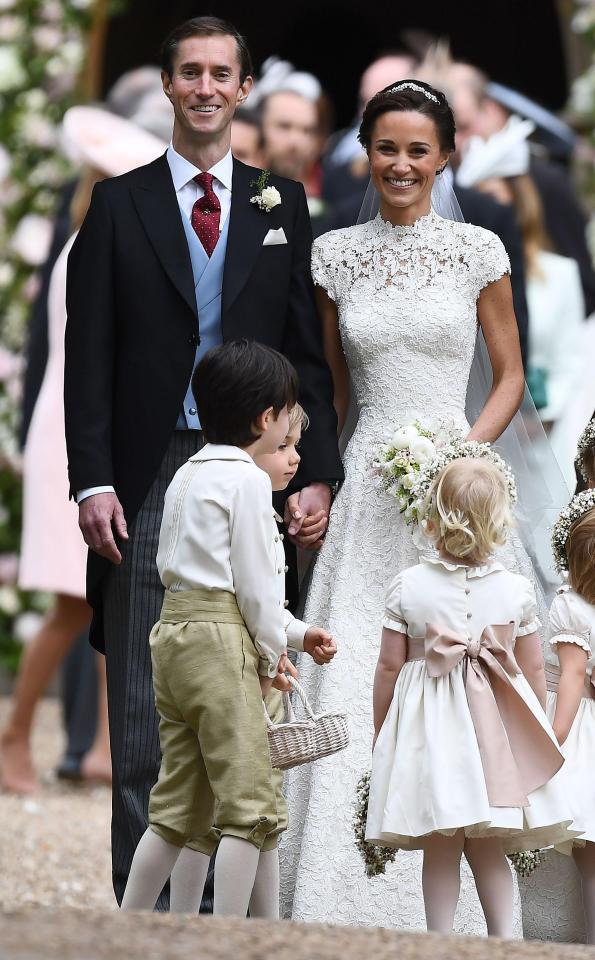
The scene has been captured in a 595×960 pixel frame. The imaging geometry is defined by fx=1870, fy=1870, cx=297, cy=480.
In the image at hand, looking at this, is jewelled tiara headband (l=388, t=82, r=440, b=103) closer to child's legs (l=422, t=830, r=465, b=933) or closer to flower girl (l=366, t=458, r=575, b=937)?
flower girl (l=366, t=458, r=575, b=937)

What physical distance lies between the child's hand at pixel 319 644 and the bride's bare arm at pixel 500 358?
35.5 inches

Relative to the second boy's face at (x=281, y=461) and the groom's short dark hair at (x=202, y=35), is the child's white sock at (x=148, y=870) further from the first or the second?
the groom's short dark hair at (x=202, y=35)

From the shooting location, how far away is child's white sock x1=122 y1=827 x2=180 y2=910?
3.94 m

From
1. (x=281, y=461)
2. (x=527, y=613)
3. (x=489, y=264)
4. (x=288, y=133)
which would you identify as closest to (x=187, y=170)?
(x=489, y=264)

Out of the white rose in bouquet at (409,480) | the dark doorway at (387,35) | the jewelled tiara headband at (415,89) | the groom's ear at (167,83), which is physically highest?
Result: the dark doorway at (387,35)

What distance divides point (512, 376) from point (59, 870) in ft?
7.18

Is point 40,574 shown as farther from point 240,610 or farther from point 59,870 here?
point 240,610

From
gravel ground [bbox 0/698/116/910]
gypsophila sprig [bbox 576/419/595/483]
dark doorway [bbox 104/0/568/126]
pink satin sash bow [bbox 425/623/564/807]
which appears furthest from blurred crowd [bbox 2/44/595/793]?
dark doorway [bbox 104/0/568/126]

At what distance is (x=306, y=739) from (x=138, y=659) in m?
0.70

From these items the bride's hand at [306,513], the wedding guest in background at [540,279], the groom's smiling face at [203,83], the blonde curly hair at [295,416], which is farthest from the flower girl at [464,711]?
the wedding guest in background at [540,279]

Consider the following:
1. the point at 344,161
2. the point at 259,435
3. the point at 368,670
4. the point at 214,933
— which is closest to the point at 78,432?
the point at 259,435

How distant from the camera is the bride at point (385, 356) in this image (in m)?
4.62

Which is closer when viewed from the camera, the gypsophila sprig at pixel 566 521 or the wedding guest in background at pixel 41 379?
the gypsophila sprig at pixel 566 521

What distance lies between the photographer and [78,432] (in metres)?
4.35
